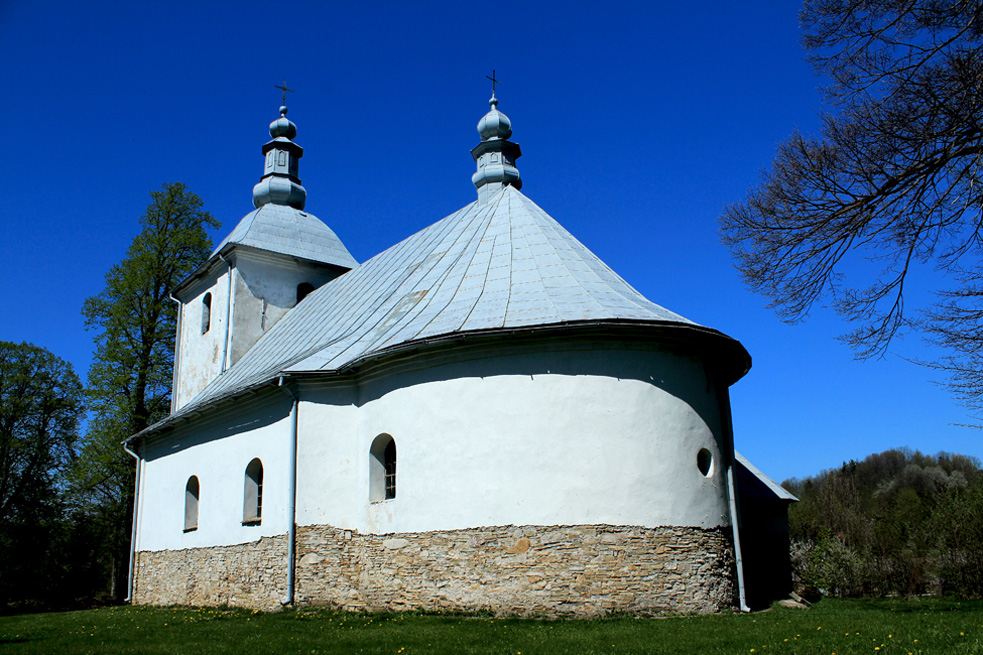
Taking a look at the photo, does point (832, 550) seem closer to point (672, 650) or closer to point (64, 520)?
point (672, 650)

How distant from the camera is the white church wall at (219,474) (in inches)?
551

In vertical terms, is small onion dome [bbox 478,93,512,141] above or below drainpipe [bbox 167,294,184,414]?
above

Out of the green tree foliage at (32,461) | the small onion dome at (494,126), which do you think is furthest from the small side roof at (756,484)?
the green tree foliage at (32,461)

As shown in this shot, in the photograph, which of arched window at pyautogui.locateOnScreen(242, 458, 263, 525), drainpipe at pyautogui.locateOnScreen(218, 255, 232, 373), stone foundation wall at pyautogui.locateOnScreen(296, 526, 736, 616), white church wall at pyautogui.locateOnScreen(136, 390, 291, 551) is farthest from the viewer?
drainpipe at pyautogui.locateOnScreen(218, 255, 232, 373)

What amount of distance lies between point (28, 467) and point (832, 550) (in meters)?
28.0

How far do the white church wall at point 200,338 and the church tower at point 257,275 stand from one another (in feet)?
0.10

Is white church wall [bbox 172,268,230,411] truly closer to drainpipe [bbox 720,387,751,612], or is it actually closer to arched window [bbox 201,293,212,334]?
arched window [bbox 201,293,212,334]

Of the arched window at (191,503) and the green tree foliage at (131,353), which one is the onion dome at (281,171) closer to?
the green tree foliage at (131,353)

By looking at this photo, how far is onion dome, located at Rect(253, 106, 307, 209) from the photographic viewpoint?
24.7 metres

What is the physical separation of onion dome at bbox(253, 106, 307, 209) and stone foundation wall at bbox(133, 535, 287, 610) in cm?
1173

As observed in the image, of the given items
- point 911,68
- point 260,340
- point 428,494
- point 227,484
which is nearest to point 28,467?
point 260,340

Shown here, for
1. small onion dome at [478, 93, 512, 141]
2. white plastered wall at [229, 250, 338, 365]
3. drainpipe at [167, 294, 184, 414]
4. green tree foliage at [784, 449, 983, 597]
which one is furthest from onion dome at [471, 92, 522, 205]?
green tree foliage at [784, 449, 983, 597]

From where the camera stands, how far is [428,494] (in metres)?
11.9

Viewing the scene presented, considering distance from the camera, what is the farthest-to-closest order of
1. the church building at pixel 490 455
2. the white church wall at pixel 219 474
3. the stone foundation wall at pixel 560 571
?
the white church wall at pixel 219 474
the church building at pixel 490 455
the stone foundation wall at pixel 560 571
